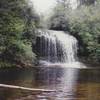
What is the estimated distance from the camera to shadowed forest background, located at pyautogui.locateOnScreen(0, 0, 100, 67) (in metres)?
23.6

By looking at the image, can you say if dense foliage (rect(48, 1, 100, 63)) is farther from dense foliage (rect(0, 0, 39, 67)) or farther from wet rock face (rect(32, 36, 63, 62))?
dense foliage (rect(0, 0, 39, 67))

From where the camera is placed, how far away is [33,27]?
26.6 m

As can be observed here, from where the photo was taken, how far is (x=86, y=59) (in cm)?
2930

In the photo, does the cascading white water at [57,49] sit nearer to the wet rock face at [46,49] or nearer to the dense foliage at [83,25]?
the wet rock face at [46,49]

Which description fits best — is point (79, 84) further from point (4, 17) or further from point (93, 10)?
point (93, 10)

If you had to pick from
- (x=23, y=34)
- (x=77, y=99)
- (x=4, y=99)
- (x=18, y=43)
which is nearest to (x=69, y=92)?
(x=77, y=99)

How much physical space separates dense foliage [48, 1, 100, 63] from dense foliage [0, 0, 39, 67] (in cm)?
634

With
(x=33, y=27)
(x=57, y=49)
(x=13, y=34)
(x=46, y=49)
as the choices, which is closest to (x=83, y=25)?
(x=57, y=49)

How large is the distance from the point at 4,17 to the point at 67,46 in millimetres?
7606

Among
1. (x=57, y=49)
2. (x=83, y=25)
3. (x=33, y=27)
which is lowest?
(x=57, y=49)

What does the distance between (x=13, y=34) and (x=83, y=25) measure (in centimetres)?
930

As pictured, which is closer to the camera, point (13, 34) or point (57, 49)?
point (13, 34)

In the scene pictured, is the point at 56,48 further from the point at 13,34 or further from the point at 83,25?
the point at 13,34

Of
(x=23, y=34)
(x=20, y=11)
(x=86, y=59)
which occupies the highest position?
(x=20, y=11)
